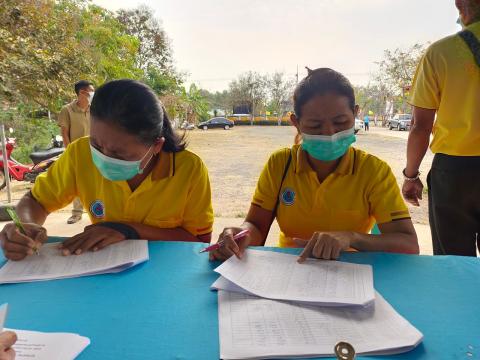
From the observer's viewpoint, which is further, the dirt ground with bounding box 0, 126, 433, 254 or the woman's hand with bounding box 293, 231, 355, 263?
the dirt ground with bounding box 0, 126, 433, 254

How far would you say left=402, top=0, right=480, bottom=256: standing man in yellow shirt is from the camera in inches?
58.6

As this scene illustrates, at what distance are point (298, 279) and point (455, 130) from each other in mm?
1034

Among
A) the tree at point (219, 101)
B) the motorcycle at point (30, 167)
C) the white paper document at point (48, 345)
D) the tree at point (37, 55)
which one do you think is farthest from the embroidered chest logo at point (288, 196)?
the tree at point (219, 101)

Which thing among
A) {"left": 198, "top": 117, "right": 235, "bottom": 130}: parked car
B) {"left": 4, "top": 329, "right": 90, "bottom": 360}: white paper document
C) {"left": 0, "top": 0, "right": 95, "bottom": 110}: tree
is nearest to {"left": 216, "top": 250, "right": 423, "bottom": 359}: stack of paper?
{"left": 4, "top": 329, "right": 90, "bottom": 360}: white paper document

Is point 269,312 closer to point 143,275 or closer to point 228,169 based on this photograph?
point 143,275

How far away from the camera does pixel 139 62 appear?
16344 mm

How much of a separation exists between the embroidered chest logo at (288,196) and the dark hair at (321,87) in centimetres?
27

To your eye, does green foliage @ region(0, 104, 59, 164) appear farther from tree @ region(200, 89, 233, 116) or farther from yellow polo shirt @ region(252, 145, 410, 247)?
tree @ region(200, 89, 233, 116)

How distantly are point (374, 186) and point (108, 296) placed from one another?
915mm

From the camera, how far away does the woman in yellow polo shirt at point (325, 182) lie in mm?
1305

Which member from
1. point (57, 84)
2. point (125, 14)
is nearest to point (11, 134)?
point (57, 84)

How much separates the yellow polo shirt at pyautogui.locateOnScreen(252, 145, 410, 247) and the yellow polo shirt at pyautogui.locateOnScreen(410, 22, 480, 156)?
1.33 feet

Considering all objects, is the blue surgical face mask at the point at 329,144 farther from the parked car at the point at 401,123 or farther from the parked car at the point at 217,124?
the parked car at the point at 217,124

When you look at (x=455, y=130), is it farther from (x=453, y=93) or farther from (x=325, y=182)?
(x=325, y=182)
